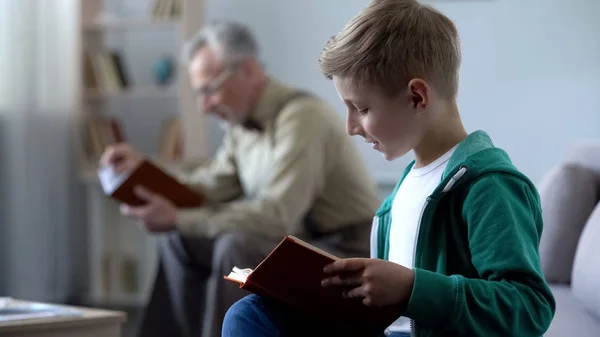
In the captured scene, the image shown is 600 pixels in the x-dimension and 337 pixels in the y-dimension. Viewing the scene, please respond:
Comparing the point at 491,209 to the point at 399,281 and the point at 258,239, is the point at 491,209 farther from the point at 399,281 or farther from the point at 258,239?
the point at 258,239

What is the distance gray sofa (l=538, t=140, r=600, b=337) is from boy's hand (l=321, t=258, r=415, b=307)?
82 cm

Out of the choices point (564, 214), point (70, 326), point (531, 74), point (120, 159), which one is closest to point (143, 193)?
point (120, 159)

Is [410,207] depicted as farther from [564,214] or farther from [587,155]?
Result: [587,155]

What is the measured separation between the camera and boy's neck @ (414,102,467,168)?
1254mm

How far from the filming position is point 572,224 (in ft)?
6.68

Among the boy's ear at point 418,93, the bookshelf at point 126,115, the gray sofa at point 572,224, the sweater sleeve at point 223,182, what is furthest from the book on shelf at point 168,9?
the boy's ear at point 418,93

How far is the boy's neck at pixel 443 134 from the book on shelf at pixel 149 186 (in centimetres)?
156

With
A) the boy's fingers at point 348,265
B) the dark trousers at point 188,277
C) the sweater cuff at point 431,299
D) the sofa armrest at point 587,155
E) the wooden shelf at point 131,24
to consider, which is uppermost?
the wooden shelf at point 131,24

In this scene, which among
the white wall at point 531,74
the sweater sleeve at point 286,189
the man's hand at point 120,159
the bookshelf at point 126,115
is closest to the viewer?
the sweater sleeve at point 286,189

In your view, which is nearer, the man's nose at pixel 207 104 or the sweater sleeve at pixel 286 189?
the sweater sleeve at pixel 286 189

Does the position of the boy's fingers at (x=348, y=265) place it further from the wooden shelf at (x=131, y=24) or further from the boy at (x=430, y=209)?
the wooden shelf at (x=131, y=24)

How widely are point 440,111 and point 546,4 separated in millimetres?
2776

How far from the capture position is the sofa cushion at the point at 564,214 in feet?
6.62

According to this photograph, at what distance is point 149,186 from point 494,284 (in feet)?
6.00
